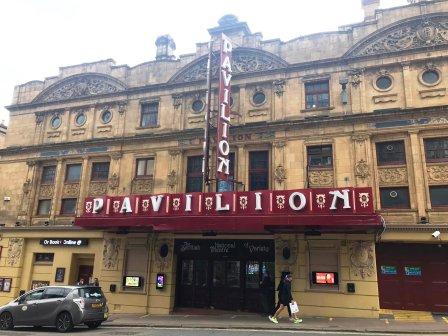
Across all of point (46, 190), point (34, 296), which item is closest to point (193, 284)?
point (34, 296)

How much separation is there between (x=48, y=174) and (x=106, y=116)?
17.6 ft

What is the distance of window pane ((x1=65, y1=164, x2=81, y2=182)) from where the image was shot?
25970 millimetres

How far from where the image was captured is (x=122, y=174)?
80.4ft

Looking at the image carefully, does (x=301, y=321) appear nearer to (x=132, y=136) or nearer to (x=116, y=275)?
(x=116, y=275)

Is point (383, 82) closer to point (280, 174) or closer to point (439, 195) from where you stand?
point (439, 195)

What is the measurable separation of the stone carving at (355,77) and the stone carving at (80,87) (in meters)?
13.8

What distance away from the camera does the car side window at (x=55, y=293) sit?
16156 millimetres

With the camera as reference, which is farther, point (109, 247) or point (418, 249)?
point (109, 247)

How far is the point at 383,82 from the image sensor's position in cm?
2103

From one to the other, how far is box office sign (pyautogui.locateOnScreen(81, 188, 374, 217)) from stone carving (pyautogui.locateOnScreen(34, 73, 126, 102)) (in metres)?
8.81

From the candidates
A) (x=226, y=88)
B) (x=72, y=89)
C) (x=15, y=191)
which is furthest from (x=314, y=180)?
(x=15, y=191)

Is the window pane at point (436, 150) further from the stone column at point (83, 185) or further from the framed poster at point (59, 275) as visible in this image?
the framed poster at point (59, 275)

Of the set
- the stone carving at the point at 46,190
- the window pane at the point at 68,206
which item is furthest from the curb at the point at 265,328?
the stone carving at the point at 46,190

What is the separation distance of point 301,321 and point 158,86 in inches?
623
